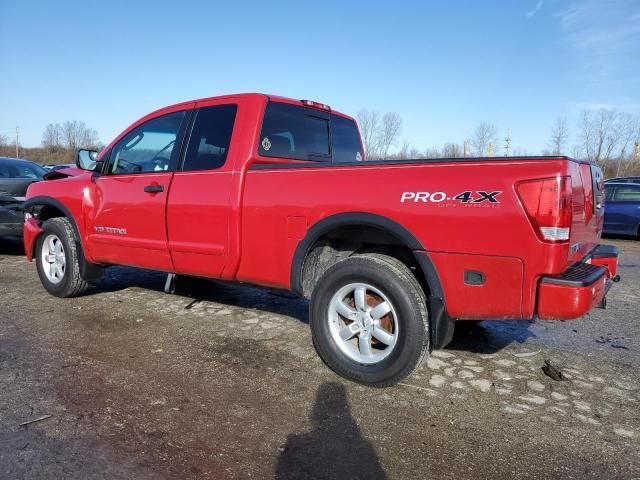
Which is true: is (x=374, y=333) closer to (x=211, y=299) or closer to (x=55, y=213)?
(x=211, y=299)

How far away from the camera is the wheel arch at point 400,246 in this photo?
10.2 ft

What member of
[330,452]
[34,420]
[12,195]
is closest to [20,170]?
[12,195]

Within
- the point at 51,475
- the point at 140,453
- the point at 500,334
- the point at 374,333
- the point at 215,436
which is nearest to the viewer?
the point at 51,475

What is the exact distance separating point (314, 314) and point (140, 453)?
1468 millimetres

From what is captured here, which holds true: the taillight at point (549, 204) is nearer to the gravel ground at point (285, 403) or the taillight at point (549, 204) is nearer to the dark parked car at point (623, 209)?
the gravel ground at point (285, 403)

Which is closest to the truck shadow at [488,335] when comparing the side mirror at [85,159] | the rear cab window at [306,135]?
the rear cab window at [306,135]

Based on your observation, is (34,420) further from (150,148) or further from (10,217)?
(10,217)

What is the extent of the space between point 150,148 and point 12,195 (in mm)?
4757

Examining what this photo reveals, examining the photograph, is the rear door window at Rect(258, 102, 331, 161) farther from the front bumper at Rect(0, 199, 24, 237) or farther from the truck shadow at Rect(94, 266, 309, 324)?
A: the front bumper at Rect(0, 199, 24, 237)

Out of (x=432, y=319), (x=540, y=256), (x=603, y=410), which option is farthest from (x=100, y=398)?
(x=603, y=410)

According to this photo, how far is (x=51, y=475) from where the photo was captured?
7.74ft

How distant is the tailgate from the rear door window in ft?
7.58

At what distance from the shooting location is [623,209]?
12.7 m

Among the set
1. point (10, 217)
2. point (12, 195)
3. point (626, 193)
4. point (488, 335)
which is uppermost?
point (12, 195)
